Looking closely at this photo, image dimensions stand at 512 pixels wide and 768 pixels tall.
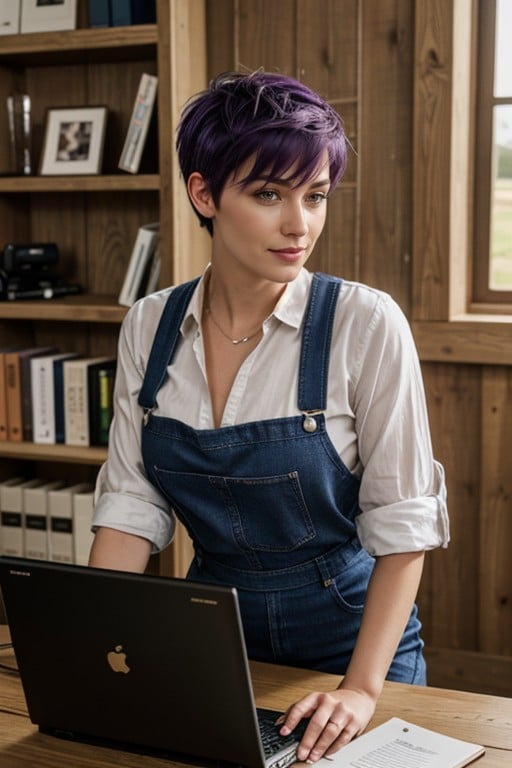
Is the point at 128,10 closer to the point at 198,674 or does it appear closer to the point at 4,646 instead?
the point at 4,646

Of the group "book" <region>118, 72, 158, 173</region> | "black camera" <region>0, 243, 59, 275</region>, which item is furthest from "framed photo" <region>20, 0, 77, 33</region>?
"black camera" <region>0, 243, 59, 275</region>

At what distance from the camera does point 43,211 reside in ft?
11.4

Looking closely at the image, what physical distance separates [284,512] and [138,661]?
470mm

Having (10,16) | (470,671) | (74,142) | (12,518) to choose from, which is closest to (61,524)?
(12,518)

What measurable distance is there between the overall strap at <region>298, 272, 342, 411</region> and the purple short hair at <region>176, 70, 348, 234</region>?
0.18 metres

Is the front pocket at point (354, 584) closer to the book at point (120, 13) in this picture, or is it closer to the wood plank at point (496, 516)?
the wood plank at point (496, 516)

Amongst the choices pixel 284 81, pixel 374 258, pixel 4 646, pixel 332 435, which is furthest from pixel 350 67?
pixel 4 646

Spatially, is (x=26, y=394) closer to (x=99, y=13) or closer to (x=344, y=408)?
(x=99, y=13)

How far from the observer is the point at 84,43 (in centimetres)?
301

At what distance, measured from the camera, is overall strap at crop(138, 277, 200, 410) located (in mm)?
1727

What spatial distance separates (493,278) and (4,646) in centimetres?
190

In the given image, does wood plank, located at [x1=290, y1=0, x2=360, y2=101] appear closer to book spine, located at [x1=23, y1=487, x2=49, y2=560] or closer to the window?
the window

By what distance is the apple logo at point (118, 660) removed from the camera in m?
1.22

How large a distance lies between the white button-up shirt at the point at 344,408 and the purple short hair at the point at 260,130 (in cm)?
23
